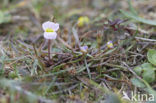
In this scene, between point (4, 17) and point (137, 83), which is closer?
point (137, 83)

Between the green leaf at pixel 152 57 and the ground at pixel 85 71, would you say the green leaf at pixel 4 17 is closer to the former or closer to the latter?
the ground at pixel 85 71

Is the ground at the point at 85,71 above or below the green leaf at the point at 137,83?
above

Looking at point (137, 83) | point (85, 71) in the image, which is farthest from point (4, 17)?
point (137, 83)

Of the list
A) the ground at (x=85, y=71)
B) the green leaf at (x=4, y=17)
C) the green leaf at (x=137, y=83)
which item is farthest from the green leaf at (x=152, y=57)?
the green leaf at (x=4, y=17)

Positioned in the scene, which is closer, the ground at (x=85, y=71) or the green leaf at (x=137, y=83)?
the ground at (x=85, y=71)

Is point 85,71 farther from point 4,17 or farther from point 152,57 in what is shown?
point 4,17

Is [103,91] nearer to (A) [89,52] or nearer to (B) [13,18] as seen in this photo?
(A) [89,52]

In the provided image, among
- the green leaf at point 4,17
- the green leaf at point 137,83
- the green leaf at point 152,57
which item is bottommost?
the green leaf at point 137,83

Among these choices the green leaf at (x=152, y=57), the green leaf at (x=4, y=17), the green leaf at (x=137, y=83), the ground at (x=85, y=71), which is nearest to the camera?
the ground at (x=85, y=71)

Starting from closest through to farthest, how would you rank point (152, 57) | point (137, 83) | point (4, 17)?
point (137, 83) → point (152, 57) → point (4, 17)

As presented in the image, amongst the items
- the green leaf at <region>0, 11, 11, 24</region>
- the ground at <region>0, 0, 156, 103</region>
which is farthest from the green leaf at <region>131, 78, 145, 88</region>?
the green leaf at <region>0, 11, 11, 24</region>

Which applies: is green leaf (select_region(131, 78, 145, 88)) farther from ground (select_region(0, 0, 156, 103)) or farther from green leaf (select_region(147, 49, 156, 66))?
green leaf (select_region(147, 49, 156, 66))
